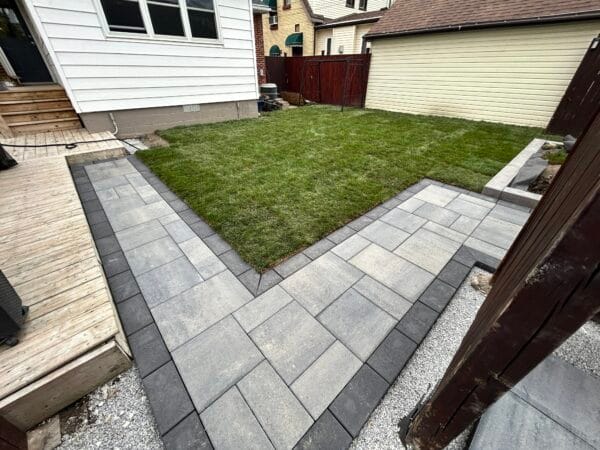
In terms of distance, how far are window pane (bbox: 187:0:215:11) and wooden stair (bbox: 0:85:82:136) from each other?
3472mm

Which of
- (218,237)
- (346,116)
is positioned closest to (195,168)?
(218,237)

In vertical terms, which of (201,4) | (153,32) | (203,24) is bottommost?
(153,32)

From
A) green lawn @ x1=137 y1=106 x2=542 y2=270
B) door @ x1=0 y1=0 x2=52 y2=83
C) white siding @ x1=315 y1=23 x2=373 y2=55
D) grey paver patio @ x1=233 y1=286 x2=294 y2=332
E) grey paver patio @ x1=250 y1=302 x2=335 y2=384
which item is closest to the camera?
grey paver patio @ x1=250 y1=302 x2=335 y2=384

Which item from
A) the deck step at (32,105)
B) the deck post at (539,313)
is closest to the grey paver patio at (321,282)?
the deck post at (539,313)

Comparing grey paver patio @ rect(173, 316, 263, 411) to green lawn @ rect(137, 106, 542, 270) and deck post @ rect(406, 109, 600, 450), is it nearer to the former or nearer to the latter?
green lawn @ rect(137, 106, 542, 270)

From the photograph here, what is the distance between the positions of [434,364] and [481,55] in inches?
351

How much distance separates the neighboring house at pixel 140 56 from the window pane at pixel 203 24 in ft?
0.06

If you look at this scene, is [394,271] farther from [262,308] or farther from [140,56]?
[140,56]

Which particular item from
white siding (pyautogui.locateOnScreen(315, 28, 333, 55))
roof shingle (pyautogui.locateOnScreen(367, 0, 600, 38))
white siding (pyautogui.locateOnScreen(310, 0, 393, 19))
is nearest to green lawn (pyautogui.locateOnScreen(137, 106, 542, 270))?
roof shingle (pyautogui.locateOnScreen(367, 0, 600, 38))

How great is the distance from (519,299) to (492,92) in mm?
9196

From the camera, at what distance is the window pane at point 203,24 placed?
225 inches

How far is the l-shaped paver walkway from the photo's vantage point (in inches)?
54.3

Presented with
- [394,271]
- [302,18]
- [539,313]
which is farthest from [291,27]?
[539,313]

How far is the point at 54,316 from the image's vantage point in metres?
1.58
